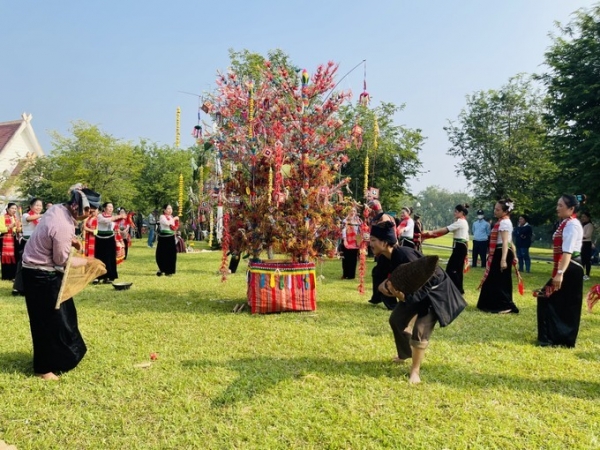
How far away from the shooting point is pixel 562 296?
231 inches

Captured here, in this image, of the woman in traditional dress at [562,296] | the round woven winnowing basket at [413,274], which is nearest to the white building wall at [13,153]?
the round woven winnowing basket at [413,274]

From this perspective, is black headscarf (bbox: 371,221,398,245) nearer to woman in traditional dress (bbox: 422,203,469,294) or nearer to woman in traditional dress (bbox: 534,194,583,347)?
woman in traditional dress (bbox: 534,194,583,347)

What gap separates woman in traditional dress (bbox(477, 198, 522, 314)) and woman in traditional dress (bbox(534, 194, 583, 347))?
1957mm

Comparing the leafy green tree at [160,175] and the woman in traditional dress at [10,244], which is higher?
the leafy green tree at [160,175]

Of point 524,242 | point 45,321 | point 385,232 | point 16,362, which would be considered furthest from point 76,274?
point 524,242

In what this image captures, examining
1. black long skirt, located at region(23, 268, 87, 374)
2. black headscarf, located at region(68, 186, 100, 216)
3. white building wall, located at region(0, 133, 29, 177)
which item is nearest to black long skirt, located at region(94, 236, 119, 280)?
black long skirt, located at region(23, 268, 87, 374)

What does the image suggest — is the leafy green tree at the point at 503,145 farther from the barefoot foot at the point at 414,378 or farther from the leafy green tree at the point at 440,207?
the leafy green tree at the point at 440,207

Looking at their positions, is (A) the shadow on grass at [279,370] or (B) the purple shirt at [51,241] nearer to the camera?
(A) the shadow on grass at [279,370]

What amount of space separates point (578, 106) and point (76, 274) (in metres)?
15.6

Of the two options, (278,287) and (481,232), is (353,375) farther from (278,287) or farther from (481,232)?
(481,232)

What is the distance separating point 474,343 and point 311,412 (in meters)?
3.03

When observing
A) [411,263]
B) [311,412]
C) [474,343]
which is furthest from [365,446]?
[474,343]

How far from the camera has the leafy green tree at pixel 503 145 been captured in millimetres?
27375

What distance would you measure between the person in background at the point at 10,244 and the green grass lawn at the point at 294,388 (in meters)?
3.87
